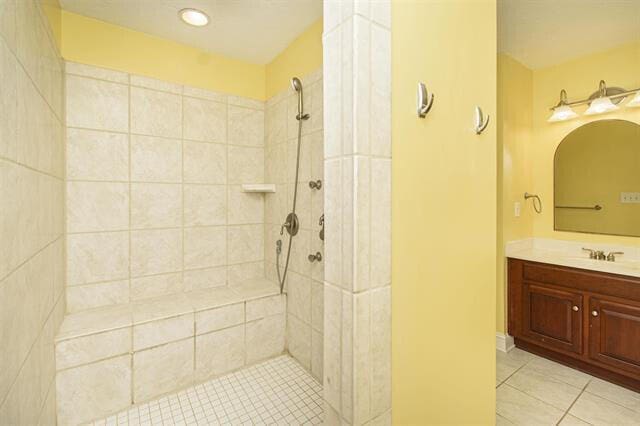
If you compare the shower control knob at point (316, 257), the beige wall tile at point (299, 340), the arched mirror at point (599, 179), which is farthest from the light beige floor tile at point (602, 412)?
the shower control knob at point (316, 257)

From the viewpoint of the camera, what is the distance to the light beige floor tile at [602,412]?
1561 millimetres

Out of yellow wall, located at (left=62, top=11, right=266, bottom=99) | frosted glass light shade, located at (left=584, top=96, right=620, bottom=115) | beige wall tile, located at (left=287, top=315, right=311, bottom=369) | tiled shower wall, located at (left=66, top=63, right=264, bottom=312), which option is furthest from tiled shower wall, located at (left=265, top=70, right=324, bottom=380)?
frosted glass light shade, located at (left=584, top=96, right=620, bottom=115)

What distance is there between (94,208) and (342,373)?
1822mm

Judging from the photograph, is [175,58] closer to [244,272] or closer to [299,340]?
[244,272]

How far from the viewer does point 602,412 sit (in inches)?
64.2

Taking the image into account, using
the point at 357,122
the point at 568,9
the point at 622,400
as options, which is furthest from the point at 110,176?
the point at 622,400

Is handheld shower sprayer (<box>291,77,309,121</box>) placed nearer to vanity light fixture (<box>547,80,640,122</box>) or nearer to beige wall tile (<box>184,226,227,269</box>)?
beige wall tile (<box>184,226,227,269</box>)

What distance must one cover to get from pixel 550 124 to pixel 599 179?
59 centimetres

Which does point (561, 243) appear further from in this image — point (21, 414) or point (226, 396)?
point (21, 414)

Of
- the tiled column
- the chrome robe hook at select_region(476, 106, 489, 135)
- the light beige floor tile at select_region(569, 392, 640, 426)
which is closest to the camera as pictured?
the tiled column

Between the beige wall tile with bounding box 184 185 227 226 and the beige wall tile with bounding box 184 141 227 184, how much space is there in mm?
60

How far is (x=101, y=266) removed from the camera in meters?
1.79

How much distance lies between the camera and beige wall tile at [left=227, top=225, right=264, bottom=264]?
226 cm

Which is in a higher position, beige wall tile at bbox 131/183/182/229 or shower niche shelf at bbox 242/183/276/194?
shower niche shelf at bbox 242/183/276/194
